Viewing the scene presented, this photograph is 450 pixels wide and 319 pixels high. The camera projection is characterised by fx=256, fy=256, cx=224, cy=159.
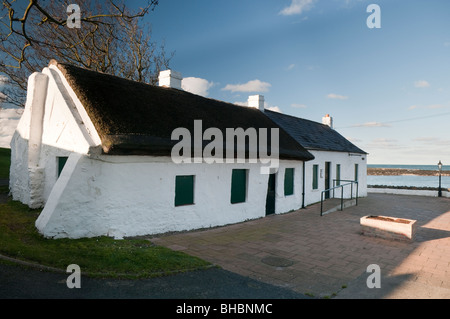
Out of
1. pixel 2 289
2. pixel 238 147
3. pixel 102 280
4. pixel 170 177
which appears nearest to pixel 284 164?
pixel 238 147

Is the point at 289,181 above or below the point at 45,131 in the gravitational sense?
below

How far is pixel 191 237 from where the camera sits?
24.0ft

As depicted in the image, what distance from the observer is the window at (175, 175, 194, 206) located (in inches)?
309

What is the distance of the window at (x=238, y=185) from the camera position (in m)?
9.56

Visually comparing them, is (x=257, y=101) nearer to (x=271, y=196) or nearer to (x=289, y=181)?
(x=289, y=181)

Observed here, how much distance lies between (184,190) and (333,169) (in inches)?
458

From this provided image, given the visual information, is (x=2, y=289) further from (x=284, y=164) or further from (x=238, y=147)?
(x=284, y=164)

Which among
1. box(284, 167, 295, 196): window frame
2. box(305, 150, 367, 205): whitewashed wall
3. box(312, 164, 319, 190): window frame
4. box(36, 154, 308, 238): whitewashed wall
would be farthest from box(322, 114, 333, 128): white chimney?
box(36, 154, 308, 238): whitewashed wall

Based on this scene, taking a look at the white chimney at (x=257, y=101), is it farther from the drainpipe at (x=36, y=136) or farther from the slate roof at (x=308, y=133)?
the drainpipe at (x=36, y=136)

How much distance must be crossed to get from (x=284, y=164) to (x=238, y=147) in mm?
3239

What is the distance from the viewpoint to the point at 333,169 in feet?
53.4

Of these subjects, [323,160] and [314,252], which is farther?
[323,160]

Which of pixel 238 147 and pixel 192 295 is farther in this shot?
pixel 238 147

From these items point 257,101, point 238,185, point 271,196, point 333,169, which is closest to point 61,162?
point 238,185
